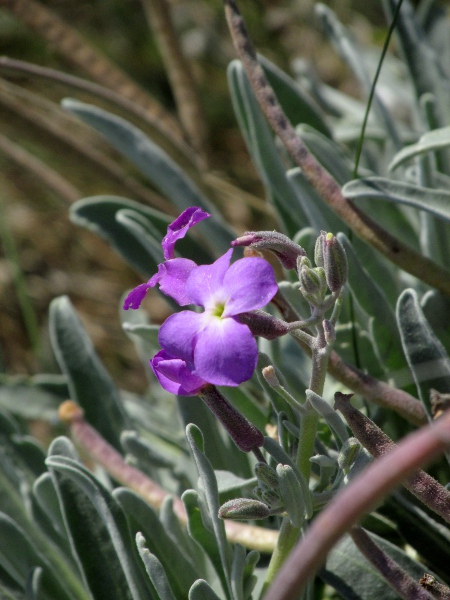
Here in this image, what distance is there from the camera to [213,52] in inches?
123

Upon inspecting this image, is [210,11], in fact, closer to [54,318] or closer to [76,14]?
[76,14]

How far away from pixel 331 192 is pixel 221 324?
0.50m

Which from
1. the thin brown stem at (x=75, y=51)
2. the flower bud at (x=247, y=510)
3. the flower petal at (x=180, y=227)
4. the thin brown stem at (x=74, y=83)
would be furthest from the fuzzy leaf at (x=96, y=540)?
the thin brown stem at (x=75, y=51)

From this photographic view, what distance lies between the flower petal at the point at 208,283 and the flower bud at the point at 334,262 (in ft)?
0.31

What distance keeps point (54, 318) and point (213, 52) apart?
2.18m

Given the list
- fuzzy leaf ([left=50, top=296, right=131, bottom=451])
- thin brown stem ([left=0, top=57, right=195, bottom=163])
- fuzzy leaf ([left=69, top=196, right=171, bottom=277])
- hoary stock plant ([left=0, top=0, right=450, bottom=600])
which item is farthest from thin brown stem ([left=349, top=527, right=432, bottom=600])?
thin brown stem ([left=0, top=57, right=195, bottom=163])

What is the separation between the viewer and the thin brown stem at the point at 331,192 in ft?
3.38

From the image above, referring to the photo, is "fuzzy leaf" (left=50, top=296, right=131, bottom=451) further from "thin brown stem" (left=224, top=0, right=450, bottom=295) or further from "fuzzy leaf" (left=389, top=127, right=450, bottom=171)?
"fuzzy leaf" (left=389, top=127, right=450, bottom=171)

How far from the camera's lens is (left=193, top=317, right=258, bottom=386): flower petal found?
59 centimetres

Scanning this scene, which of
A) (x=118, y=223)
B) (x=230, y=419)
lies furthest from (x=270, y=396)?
(x=118, y=223)

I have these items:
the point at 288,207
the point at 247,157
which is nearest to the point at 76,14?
the point at 247,157

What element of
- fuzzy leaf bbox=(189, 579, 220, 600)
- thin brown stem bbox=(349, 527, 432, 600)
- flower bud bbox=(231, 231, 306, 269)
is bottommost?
thin brown stem bbox=(349, 527, 432, 600)

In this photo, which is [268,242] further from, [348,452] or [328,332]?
[348,452]

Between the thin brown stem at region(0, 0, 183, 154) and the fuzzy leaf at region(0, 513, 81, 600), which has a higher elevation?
the thin brown stem at region(0, 0, 183, 154)
